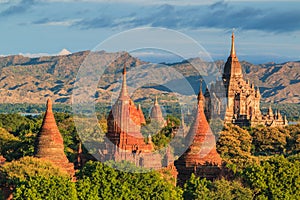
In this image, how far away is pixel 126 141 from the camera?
87.8m

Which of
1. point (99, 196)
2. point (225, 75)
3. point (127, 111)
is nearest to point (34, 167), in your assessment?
point (99, 196)

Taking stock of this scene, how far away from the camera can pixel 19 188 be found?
69.0 metres

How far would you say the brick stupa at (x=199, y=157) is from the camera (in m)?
86.0

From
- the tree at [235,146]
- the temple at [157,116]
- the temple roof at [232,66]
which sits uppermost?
the temple roof at [232,66]

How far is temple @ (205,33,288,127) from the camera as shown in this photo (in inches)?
6934

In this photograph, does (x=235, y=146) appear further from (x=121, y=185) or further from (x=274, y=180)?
(x=121, y=185)

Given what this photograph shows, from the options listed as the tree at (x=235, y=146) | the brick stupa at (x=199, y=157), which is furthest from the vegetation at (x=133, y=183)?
the tree at (x=235, y=146)

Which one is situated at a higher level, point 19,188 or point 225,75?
point 225,75

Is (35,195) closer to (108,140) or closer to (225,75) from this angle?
(108,140)

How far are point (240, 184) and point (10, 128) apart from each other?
250 ft

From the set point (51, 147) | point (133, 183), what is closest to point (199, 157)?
point (51, 147)

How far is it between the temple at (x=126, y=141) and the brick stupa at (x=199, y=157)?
2.97 metres

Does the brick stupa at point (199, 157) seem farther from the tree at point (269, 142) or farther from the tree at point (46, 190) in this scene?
the tree at point (269, 142)

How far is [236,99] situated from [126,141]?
98.1 meters
